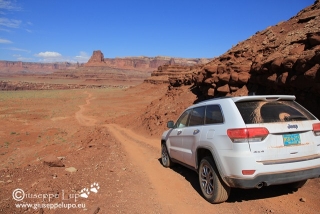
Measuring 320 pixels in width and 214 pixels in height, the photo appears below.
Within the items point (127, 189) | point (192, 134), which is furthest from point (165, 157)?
point (192, 134)

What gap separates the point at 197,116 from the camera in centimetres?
→ 510

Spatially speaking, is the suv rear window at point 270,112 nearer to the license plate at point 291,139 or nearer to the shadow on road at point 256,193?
the license plate at point 291,139

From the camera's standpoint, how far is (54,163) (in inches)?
277

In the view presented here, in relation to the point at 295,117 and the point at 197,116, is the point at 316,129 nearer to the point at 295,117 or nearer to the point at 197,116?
the point at 295,117

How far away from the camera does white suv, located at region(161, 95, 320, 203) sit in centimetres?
355

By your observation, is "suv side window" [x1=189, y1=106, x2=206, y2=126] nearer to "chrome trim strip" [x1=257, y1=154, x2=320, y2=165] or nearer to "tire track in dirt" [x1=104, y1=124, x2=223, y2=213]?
"tire track in dirt" [x1=104, y1=124, x2=223, y2=213]

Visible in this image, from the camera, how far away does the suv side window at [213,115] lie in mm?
4196

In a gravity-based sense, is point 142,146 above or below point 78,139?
above

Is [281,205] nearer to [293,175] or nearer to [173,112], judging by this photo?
[293,175]

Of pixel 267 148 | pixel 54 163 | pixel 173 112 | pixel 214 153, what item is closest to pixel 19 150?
pixel 54 163

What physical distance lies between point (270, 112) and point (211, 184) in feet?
5.25

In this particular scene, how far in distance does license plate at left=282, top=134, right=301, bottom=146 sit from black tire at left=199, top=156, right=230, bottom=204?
118cm

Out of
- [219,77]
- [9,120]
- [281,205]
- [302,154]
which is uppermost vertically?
[219,77]

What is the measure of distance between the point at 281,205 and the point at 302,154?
1.02 meters
